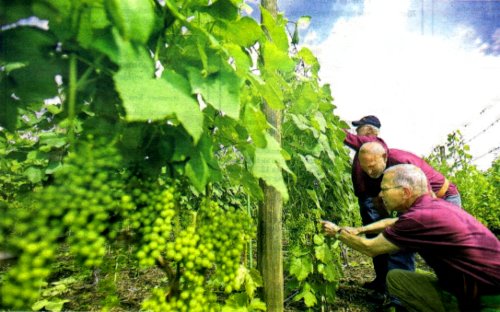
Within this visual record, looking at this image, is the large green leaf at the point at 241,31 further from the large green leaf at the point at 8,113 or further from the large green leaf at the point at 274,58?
the large green leaf at the point at 8,113

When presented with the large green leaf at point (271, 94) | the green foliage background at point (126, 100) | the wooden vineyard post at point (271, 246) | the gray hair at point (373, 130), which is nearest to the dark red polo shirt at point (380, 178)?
the gray hair at point (373, 130)

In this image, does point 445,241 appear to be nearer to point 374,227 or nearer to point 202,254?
point 374,227

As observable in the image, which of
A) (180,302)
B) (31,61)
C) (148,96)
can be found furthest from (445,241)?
(31,61)

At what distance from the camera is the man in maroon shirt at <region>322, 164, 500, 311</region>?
2.33 meters

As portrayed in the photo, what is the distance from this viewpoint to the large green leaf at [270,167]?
1017 mm

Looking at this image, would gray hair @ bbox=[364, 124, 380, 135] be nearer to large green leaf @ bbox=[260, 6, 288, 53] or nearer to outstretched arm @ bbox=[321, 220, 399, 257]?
outstretched arm @ bbox=[321, 220, 399, 257]

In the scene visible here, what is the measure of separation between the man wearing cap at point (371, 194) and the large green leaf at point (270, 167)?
118 inches

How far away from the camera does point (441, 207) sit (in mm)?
2396

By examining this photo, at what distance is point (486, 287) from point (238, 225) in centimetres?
213

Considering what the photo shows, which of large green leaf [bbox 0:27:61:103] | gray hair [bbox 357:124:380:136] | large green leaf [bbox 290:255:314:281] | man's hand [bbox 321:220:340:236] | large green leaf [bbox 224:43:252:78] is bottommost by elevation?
large green leaf [bbox 290:255:314:281]

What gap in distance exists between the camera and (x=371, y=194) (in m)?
4.03

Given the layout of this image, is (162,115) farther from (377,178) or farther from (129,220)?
(377,178)

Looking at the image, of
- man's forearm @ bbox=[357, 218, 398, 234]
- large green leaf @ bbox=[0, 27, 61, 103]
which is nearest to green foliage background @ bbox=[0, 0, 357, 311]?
large green leaf @ bbox=[0, 27, 61, 103]

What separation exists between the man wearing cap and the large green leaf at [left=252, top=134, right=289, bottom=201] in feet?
9.83
